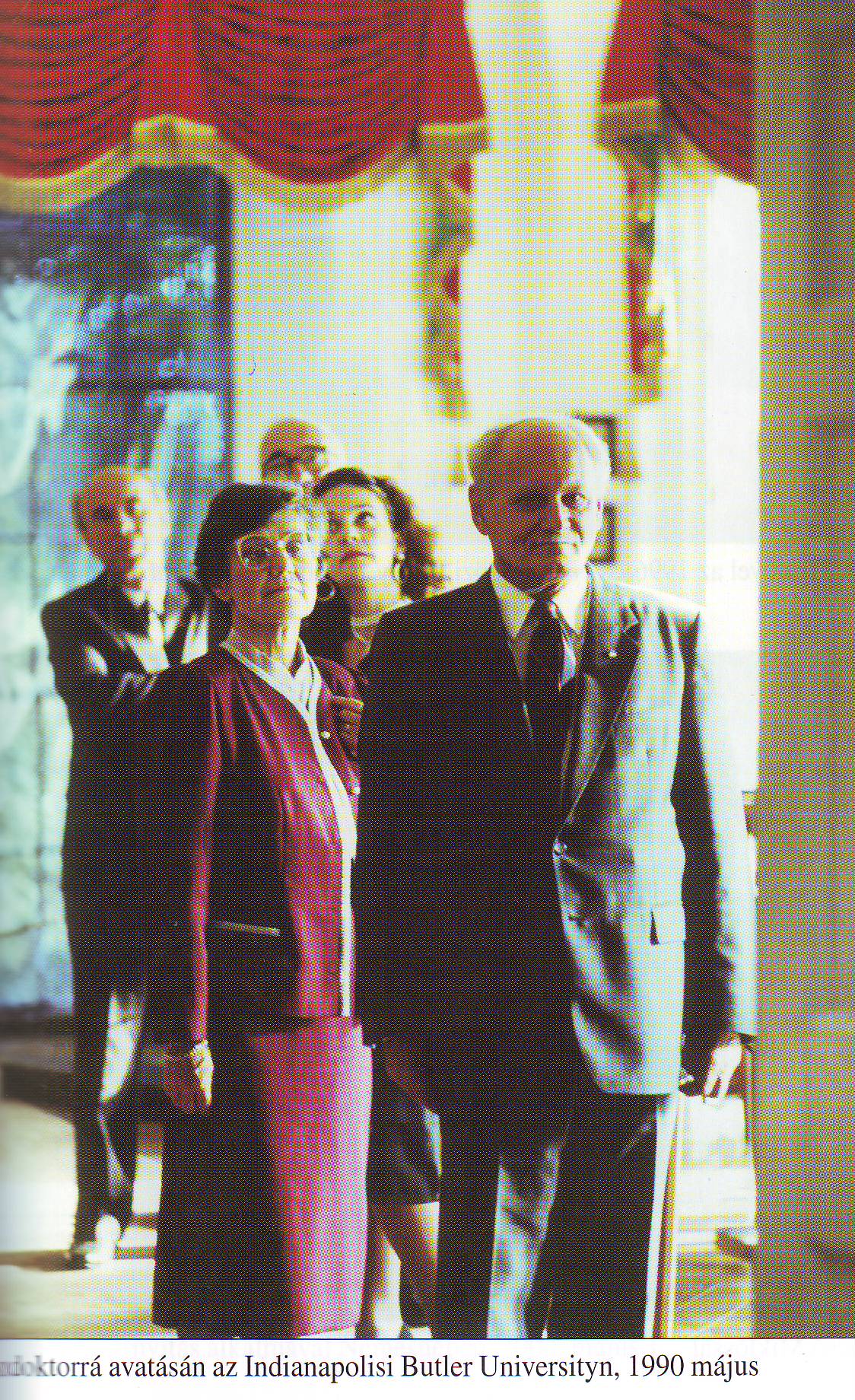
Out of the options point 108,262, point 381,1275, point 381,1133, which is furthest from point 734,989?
point 108,262

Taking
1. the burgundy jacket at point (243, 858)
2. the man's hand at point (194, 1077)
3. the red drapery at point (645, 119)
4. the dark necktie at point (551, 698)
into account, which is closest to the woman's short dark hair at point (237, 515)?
the burgundy jacket at point (243, 858)

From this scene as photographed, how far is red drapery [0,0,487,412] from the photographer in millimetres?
1854

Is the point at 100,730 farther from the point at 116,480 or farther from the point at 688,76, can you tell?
the point at 688,76

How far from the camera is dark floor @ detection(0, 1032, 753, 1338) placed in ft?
6.11

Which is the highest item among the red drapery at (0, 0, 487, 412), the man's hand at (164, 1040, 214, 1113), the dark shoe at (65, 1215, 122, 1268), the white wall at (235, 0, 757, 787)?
the red drapery at (0, 0, 487, 412)

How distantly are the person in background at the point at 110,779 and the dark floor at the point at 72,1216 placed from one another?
0.04m

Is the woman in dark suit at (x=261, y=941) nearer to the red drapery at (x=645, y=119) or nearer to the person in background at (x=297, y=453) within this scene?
the person in background at (x=297, y=453)

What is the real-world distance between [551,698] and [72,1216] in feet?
3.66

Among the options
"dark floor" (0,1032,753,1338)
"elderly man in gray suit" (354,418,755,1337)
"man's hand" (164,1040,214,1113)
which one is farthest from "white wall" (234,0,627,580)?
"dark floor" (0,1032,753,1338)

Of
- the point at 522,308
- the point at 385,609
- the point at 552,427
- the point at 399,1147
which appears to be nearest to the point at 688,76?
the point at 522,308

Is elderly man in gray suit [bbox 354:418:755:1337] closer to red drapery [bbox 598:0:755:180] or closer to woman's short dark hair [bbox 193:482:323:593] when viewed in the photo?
woman's short dark hair [bbox 193:482:323:593]

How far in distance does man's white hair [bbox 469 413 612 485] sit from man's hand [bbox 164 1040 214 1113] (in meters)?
0.97

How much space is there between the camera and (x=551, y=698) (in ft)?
5.90

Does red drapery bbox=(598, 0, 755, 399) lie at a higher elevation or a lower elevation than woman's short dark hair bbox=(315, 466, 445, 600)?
higher
